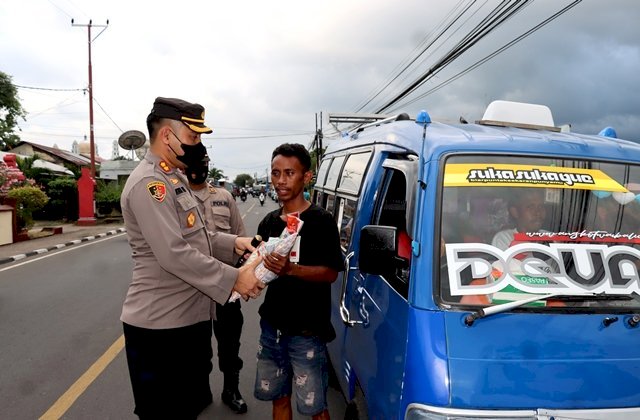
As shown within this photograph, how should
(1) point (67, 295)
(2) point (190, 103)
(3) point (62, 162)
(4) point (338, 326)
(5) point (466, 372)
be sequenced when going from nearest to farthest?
(5) point (466, 372) < (2) point (190, 103) < (4) point (338, 326) < (1) point (67, 295) < (3) point (62, 162)

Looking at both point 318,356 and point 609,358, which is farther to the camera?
point 318,356

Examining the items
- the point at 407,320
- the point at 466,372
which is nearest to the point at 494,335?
the point at 466,372

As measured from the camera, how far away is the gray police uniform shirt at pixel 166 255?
82.2 inches

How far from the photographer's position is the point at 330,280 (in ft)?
8.39

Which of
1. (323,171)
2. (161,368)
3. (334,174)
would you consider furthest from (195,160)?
(323,171)

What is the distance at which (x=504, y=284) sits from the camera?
1.91 meters

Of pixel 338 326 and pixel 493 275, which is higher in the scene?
pixel 493 275

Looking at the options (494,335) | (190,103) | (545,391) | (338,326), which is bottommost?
(338,326)

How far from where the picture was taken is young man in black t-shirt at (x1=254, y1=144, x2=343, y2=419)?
255 cm

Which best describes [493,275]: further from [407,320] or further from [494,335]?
[407,320]

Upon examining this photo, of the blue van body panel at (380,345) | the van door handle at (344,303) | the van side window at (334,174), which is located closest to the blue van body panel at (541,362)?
the blue van body panel at (380,345)

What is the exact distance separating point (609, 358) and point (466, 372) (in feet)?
1.91

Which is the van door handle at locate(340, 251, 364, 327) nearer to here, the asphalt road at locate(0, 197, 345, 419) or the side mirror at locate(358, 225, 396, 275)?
the side mirror at locate(358, 225, 396, 275)

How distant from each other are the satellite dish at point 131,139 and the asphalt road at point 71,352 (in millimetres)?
16123
